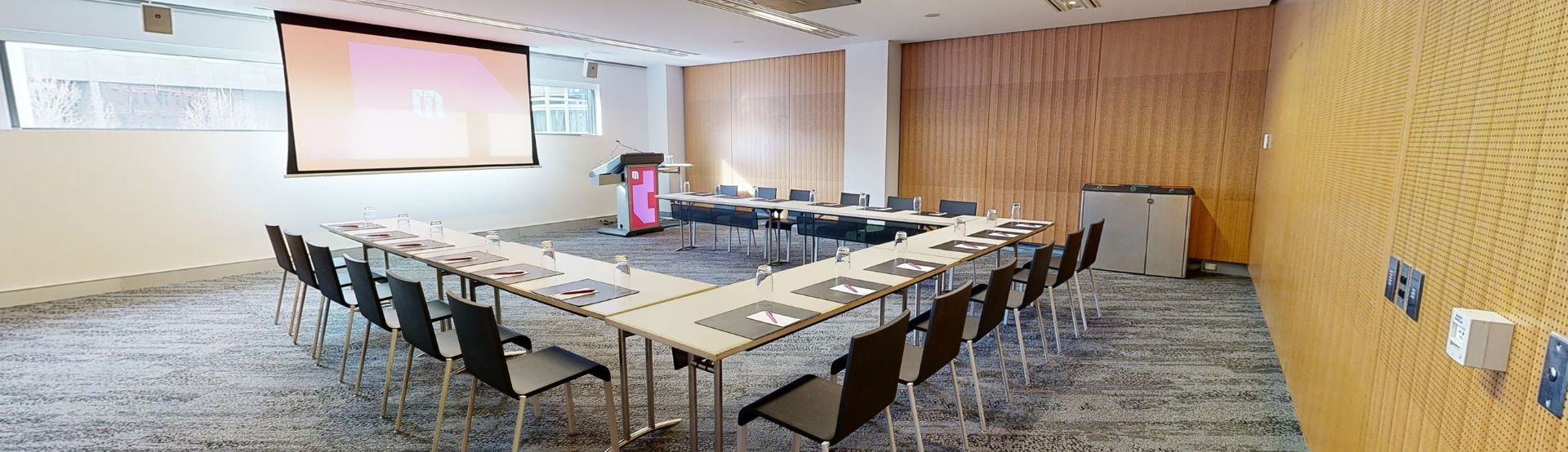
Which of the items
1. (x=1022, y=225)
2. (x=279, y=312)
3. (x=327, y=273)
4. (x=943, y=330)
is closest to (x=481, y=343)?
(x=943, y=330)

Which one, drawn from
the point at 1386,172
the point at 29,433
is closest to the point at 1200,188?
the point at 1386,172

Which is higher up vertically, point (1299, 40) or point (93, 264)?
point (1299, 40)

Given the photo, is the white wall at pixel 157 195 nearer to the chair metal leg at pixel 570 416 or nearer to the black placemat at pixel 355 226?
the black placemat at pixel 355 226

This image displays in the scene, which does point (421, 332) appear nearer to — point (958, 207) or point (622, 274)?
point (622, 274)

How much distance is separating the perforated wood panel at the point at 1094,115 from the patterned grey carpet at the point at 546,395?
5.96ft

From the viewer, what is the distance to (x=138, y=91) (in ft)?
19.7

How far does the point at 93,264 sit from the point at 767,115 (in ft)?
24.0

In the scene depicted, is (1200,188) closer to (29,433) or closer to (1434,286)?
(1434,286)

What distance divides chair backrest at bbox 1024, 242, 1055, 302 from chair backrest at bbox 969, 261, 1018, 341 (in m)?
0.36

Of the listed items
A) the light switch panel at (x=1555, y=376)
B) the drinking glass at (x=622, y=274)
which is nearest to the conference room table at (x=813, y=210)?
the drinking glass at (x=622, y=274)

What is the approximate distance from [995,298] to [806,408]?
3.63 ft

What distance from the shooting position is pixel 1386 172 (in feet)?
6.53

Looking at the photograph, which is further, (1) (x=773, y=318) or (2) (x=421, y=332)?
(2) (x=421, y=332)

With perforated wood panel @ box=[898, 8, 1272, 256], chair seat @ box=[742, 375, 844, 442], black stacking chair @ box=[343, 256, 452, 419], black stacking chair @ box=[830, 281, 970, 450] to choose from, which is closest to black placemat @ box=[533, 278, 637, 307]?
black stacking chair @ box=[343, 256, 452, 419]
